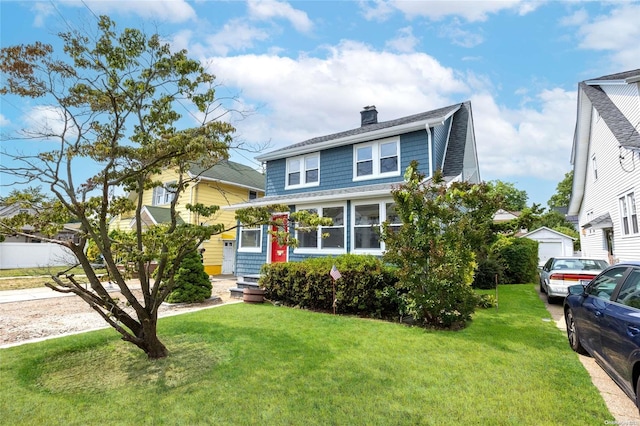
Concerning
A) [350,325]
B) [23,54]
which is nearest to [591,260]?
[350,325]

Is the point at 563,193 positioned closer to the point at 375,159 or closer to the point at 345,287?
the point at 375,159

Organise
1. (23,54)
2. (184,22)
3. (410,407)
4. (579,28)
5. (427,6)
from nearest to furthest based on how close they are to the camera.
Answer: (410,407)
(23,54)
(184,22)
(427,6)
(579,28)

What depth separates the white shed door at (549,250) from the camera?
2675cm

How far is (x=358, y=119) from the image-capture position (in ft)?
54.1

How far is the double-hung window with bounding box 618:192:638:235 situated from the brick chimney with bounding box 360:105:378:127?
33.6 ft

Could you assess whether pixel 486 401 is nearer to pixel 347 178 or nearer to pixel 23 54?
pixel 23 54

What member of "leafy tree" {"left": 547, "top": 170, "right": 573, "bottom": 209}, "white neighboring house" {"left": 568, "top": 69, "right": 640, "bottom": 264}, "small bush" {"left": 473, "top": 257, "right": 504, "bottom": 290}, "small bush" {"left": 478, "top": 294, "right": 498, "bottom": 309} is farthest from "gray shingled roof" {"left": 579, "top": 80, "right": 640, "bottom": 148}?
"leafy tree" {"left": 547, "top": 170, "right": 573, "bottom": 209}

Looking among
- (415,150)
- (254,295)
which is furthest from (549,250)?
(254,295)

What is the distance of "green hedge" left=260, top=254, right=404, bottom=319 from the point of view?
7.65m

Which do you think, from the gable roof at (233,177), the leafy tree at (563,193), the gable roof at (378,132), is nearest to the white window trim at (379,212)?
the gable roof at (378,132)

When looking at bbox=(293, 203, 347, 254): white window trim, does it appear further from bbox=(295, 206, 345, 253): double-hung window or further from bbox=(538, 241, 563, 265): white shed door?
bbox=(538, 241, 563, 265): white shed door

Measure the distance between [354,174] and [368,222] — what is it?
2.27 meters

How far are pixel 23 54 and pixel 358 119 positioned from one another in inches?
546

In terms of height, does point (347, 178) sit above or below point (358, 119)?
below
